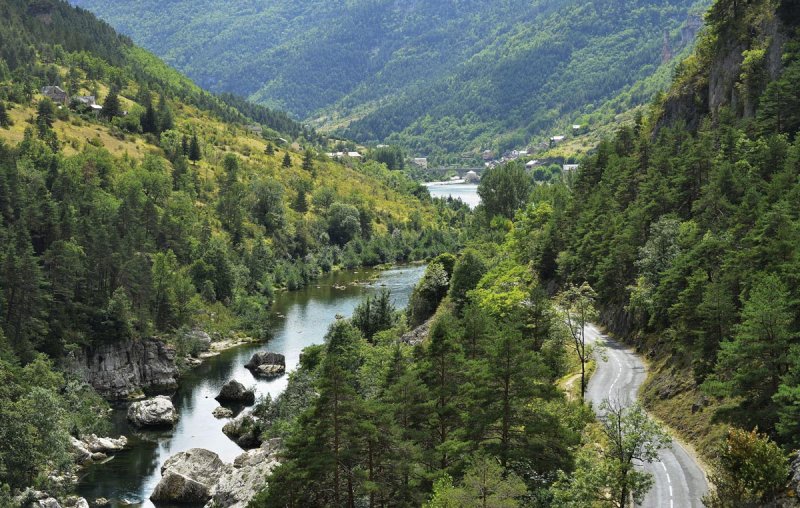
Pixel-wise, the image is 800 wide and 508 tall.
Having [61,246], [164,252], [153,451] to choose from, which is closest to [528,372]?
[153,451]

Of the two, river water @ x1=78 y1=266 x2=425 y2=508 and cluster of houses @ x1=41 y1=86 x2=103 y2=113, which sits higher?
cluster of houses @ x1=41 y1=86 x2=103 y2=113

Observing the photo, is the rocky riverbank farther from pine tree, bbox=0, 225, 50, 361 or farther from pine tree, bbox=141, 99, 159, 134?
pine tree, bbox=141, 99, 159, 134

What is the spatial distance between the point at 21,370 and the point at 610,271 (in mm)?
54947

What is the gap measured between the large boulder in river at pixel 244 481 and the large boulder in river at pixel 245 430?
10.1 m

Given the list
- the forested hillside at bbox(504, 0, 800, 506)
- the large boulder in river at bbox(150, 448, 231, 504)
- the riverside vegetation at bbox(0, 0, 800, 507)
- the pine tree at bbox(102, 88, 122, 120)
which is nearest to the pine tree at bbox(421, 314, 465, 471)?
the riverside vegetation at bbox(0, 0, 800, 507)

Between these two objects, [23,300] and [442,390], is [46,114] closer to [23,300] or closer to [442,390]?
[23,300]

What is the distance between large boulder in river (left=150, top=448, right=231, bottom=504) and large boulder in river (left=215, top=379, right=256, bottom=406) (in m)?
22.6

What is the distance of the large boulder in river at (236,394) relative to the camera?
3757 inches

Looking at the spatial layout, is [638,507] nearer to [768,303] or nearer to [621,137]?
[768,303]

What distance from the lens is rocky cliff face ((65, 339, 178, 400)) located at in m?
98.4

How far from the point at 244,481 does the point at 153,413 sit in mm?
26607

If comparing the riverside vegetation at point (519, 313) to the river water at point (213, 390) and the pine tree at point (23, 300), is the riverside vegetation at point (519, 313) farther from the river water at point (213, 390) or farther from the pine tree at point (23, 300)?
the river water at point (213, 390)

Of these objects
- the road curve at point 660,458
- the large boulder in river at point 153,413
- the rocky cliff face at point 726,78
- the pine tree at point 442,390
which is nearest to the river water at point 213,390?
the large boulder in river at point 153,413

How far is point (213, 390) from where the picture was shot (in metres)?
100
